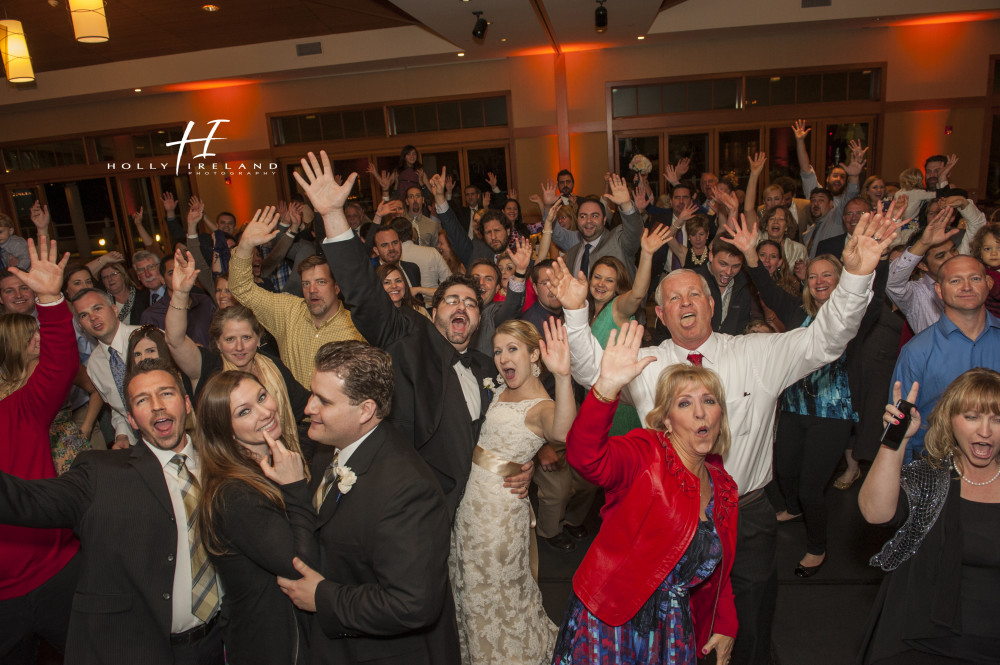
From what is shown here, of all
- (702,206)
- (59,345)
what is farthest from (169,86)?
(59,345)

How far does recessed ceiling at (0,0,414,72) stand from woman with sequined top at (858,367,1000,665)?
813cm

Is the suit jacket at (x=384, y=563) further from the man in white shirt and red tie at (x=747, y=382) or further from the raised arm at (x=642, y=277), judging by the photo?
the raised arm at (x=642, y=277)

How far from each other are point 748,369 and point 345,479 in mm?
1526

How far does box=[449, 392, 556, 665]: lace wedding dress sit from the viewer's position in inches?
94.0

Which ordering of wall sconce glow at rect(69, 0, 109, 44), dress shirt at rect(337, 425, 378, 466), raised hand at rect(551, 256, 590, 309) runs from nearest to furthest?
dress shirt at rect(337, 425, 378, 466) < raised hand at rect(551, 256, 590, 309) < wall sconce glow at rect(69, 0, 109, 44)

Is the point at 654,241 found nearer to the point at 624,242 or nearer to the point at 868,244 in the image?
the point at 868,244

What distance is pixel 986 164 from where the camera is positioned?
9961mm

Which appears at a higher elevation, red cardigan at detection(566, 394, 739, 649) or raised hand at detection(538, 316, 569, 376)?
raised hand at detection(538, 316, 569, 376)

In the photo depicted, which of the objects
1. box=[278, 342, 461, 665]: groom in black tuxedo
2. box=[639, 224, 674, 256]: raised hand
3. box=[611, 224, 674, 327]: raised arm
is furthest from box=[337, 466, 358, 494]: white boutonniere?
box=[639, 224, 674, 256]: raised hand

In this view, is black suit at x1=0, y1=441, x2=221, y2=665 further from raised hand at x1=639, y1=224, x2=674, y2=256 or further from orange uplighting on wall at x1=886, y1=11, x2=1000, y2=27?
orange uplighting on wall at x1=886, y1=11, x2=1000, y2=27

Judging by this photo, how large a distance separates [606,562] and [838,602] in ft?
6.18

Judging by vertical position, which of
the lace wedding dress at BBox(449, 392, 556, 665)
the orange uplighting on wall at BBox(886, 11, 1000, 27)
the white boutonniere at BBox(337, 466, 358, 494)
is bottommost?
the lace wedding dress at BBox(449, 392, 556, 665)

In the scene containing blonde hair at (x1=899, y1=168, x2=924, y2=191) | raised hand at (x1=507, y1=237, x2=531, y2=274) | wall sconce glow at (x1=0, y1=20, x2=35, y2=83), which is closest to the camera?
raised hand at (x1=507, y1=237, x2=531, y2=274)

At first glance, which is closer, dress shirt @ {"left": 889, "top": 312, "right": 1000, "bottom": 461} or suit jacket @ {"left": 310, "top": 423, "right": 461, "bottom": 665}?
suit jacket @ {"left": 310, "top": 423, "right": 461, "bottom": 665}
